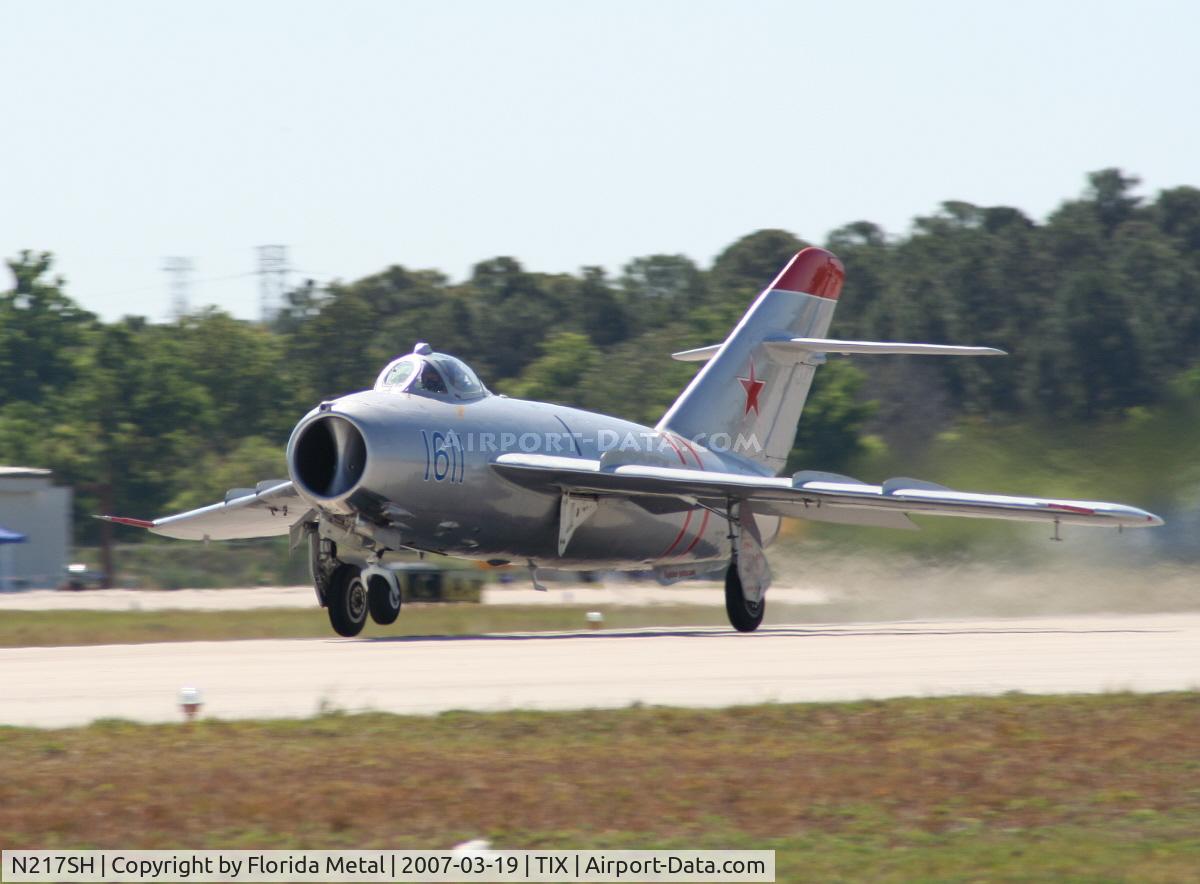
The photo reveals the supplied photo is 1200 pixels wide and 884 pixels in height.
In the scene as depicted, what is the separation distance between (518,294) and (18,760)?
95372 millimetres

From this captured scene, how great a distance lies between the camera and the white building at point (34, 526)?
1859 inches

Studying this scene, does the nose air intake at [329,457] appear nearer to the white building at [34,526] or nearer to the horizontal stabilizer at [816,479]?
the horizontal stabilizer at [816,479]

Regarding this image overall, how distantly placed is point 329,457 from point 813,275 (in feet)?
32.4

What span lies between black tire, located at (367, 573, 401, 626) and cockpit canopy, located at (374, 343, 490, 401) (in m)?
2.31

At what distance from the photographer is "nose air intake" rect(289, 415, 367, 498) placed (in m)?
19.1

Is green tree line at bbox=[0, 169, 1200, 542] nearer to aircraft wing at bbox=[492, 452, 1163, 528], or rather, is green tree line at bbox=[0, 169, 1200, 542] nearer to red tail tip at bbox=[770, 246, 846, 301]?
red tail tip at bbox=[770, 246, 846, 301]

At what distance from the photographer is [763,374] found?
26062mm

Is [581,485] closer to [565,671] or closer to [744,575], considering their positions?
[744,575]

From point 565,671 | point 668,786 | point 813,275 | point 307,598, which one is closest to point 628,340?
point 307,598

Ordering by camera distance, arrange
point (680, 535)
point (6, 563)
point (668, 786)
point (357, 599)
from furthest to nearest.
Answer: point (6, 563) → point (680, 535) → point (357, 599) → point (668, 786)

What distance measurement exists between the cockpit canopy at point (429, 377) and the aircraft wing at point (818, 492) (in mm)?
A: 1022

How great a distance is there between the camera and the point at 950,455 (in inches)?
1072

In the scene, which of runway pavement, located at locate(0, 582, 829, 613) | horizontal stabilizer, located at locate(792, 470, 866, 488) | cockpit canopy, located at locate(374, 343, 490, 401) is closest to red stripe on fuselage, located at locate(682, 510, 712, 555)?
runway pavement, located at locate(0, 582, 829, 613)

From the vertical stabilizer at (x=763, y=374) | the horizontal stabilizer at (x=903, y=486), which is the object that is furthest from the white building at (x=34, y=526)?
the horizontal stabilizer at (x=903, y=486)
